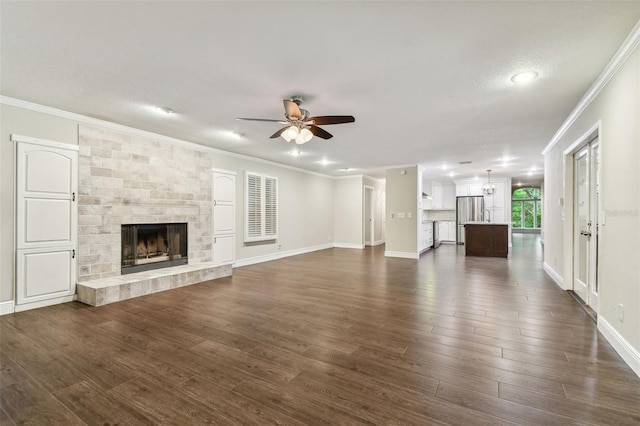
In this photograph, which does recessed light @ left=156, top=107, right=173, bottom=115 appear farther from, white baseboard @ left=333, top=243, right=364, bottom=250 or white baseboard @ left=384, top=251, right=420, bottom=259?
white baseboard @ left=333, top=243, right=364, bottom=250

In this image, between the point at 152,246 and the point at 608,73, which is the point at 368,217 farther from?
the point at 608,73

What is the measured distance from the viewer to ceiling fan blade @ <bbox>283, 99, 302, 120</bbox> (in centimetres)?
304

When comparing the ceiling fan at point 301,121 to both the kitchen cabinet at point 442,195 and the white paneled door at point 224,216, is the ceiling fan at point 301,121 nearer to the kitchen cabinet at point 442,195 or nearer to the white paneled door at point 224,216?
the white paneled door at point 224,216

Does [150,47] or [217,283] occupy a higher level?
[150,47]

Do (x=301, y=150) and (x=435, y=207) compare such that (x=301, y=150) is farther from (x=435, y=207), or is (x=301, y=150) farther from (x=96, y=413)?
(x=435, y=207)

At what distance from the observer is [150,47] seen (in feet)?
7.97

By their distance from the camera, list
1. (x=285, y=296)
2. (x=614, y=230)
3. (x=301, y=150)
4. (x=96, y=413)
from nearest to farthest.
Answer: (x=96, y=413) < (x=614, y=230) < (x=285, y=296) < (x=301, y=150)

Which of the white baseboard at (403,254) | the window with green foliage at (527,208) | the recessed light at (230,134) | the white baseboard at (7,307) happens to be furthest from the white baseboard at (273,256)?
the window with green foliage at (527,208)

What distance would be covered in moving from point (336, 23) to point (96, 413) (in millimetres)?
3018

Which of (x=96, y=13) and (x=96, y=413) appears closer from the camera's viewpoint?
(x=96, y=413)

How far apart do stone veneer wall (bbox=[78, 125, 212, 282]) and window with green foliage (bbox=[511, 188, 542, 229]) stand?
54.8ft

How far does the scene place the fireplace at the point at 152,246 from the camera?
15.8 ft

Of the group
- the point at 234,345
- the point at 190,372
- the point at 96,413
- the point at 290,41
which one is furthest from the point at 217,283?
the point at 290,41

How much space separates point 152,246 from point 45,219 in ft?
5.31
